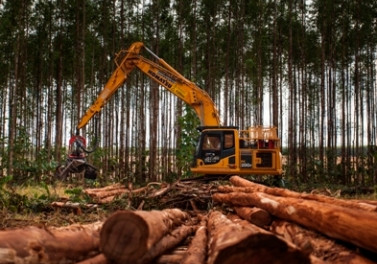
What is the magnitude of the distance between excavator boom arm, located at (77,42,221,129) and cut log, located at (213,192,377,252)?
343 inches

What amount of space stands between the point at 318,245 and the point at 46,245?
2.64 m

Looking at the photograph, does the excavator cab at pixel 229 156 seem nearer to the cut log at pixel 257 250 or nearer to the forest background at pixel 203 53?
the forest background at pixel 203 53

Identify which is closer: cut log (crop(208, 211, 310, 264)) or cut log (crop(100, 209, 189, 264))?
cut log (crop(208, 211, 310, 264))

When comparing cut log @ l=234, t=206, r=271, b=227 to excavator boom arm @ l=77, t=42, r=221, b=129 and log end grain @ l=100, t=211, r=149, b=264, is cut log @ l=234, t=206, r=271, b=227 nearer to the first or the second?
log end grain @ l=100, t=211, r=149, b=264

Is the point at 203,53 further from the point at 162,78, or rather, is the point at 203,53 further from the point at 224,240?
the point at 224,240

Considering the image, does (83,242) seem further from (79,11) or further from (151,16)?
(151,16)

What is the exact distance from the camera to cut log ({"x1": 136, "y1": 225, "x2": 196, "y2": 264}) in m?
4.05

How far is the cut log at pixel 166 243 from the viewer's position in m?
4.05

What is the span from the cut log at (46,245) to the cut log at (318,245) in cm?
186

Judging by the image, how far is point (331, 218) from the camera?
4.19 meters

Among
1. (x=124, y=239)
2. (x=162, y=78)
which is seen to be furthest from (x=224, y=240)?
(x=162, y=78)

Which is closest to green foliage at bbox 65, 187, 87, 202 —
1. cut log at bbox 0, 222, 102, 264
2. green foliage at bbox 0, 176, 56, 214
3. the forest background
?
green foliage at bbox 0, 176, 56, 214

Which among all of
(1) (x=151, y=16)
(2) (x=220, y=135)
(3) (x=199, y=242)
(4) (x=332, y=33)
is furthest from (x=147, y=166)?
(3) (x=199, y=242)

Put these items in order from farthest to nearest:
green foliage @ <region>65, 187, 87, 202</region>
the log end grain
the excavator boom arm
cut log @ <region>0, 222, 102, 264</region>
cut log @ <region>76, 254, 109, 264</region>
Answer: the excavator boom arm → green foliage @ <region>65, 187, 87, 202</region> → cut log @ <region>76, 254, 109, 264</region> → the log end grain → cut log @ <region>0, 222, 102, 264</region>
